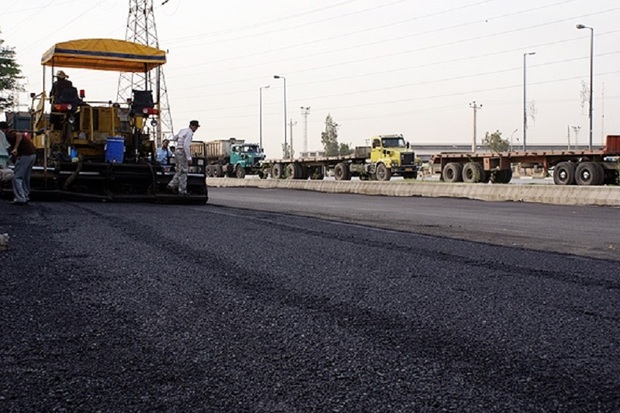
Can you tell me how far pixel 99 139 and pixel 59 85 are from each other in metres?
1.40

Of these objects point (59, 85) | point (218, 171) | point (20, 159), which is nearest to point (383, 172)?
point (218, 171)

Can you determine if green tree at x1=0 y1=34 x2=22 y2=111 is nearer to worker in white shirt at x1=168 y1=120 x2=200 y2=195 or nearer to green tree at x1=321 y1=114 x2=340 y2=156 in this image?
worker in white shirt at x1=168 y1=120 x2=200 y2=195

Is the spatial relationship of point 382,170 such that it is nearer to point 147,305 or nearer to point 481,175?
point 481,175

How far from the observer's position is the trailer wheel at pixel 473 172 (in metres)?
31.6

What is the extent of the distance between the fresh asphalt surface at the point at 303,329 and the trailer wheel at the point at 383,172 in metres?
28.3

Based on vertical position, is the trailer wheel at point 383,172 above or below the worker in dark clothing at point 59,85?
below

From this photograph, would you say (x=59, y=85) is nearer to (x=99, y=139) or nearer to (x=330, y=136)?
(x=99, y=139)

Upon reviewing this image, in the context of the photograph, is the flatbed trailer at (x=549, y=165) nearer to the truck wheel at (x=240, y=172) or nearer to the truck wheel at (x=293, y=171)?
the truck wheel at (x=293, y=171)

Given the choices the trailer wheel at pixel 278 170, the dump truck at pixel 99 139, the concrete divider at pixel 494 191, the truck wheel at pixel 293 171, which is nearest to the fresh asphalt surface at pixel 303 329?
the dump truck at pixel 99 139

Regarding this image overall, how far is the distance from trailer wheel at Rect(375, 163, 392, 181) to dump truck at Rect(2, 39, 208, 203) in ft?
68.9

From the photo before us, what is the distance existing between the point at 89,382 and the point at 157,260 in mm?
3802

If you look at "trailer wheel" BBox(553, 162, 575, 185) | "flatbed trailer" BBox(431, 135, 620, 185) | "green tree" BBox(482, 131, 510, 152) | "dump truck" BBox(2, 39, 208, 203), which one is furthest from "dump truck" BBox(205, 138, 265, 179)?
"green tree" BBox(482, 131, 510, 152)

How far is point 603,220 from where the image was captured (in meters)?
14.3

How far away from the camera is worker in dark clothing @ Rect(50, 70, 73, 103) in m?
14.9
